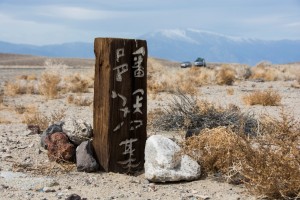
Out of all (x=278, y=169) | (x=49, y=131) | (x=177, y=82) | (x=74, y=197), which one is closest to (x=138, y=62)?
(x=49, y=131)

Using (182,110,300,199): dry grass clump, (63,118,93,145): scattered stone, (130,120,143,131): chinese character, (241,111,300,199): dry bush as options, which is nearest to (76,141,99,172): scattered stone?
(63,118,93,145): scattered stone

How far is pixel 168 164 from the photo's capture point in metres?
6.10

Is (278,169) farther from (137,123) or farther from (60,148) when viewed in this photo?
(60,148)

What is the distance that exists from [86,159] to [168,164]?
116 centimetres

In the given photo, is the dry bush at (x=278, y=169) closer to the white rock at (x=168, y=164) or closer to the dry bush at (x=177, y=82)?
the white rock at (x=168, y=164)

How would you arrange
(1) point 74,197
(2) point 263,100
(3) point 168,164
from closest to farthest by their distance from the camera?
1. (1) point 74,197
2. (3) point 168,164
3. (2) point 263,100

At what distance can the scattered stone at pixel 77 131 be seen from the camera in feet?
23.6

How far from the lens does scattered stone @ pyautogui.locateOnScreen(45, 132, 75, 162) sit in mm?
6984

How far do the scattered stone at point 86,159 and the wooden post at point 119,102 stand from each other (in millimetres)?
99

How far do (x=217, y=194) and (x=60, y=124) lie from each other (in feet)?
10.3

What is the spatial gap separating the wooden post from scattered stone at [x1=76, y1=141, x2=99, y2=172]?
0.32 feet

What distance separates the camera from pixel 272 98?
47.0ft

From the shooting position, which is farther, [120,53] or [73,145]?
[73,145]

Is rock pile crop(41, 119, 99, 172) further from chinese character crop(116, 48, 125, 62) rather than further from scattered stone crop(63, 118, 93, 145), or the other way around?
chinese character crop(116, 48, 125, 62)
